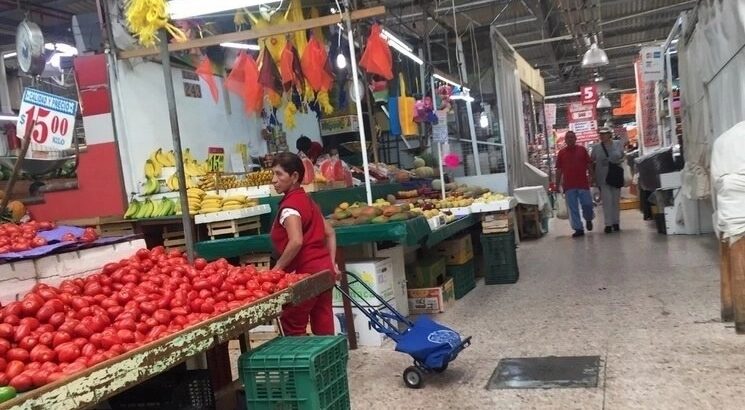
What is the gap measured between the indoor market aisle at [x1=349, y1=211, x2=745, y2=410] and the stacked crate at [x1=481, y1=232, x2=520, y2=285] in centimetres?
21

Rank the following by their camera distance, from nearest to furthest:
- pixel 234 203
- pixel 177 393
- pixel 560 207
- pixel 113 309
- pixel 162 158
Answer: pixel 113 309
pixel 177 393
pixel 234 203
pixel 162 158
pixel 560 207

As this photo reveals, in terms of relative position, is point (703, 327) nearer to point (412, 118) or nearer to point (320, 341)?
point (320, 341)

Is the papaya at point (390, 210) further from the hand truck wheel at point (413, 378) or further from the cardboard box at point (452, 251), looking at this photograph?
the hand truck wheel at point (413, 378)

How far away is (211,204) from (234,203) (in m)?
0.25

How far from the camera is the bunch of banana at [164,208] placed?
7.15m

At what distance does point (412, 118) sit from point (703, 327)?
510 cm

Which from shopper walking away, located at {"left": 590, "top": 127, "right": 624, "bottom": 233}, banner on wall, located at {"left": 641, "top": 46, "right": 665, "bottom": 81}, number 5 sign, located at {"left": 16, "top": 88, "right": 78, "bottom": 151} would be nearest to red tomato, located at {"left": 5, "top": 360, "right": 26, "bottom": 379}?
number 5 sign, located at {"left": 16, "top": 88, "right": 78, "bottom": 151}

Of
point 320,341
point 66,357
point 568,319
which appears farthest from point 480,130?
point 66,357

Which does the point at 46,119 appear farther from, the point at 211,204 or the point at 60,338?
the point at 60,338

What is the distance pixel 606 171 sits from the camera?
12.2 meters

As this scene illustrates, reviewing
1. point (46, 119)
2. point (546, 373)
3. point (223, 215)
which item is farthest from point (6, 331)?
point (223, 215)

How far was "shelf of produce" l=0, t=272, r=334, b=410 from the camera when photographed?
7.14ft

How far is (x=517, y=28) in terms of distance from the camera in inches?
707

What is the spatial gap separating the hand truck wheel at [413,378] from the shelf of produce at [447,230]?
2.16 meters
